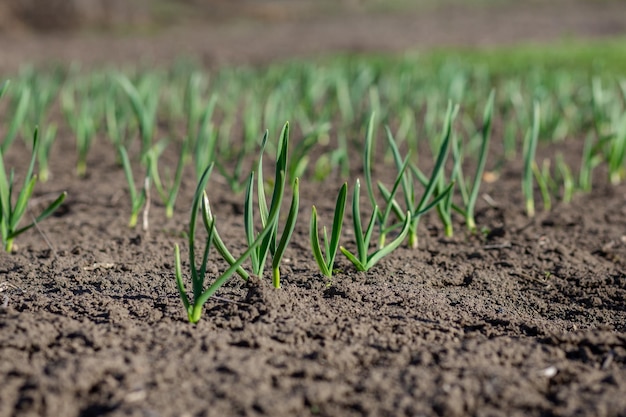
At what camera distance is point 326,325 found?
1529mm

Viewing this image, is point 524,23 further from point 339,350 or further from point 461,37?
point 339,350

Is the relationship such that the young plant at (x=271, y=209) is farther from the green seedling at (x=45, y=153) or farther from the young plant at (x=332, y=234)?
the green seedling at (x=45, y=153)

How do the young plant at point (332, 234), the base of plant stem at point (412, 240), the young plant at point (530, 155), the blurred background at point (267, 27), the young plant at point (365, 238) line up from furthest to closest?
the blurred background at point (267, 27) < the young plant at point (530, 155) < the base of plant stem at point (412, 240) < the young plant at point (365, 238) < the young plant at point (332, 234)

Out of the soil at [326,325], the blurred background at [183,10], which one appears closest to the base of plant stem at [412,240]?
the soil at [326,325]

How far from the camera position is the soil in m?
1.25

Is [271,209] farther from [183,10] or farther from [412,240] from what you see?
[183,10]

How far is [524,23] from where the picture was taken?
1223 centimetres

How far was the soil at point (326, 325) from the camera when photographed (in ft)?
4.09

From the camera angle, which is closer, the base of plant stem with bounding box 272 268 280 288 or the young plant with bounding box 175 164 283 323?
the young plant with bounding box 175 164 283 323

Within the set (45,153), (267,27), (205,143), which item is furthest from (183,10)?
(205,143)

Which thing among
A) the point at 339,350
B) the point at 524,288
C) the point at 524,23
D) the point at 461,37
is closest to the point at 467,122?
the point at 524,288

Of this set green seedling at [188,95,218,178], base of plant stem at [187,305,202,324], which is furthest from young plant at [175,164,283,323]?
green seedling at [188,95,218,178]

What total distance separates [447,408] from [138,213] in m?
1.50

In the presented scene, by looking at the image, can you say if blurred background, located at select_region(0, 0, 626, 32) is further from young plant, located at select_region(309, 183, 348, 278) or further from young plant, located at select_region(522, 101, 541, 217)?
young plant, located at select_region(309, 183, 348, 278)
